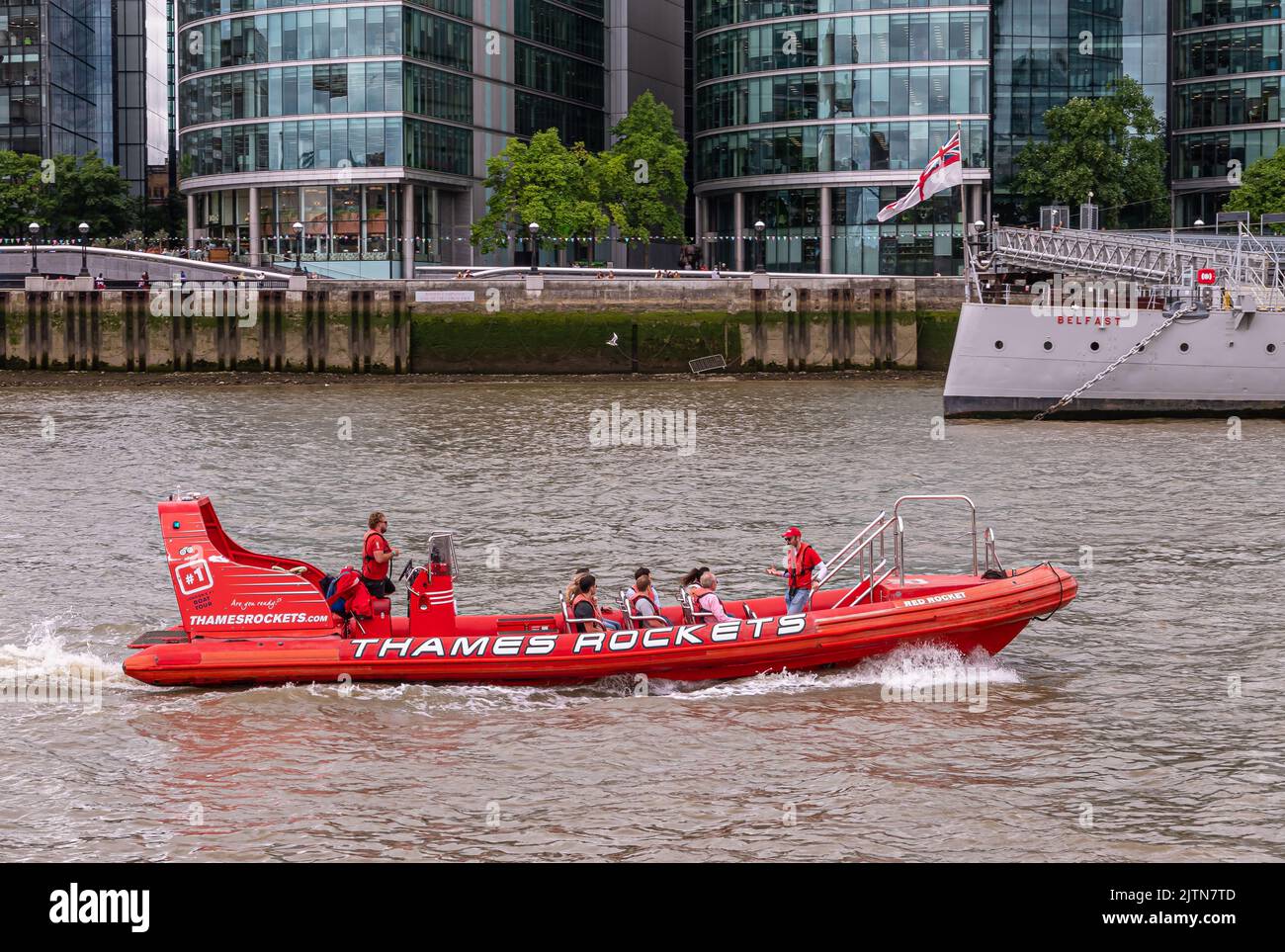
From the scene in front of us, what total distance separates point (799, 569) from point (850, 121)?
267 feet

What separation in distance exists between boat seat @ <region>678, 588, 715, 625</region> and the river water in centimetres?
74

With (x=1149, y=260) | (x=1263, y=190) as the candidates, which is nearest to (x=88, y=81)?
(x=1263, y=190)

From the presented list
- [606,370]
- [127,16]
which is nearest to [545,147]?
[606,370]

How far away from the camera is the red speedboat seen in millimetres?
18391

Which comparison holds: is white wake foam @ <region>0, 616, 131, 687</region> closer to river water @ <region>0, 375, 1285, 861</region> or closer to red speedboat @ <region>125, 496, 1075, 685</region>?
river water @ <region>0, 375, 1285, 861</region>

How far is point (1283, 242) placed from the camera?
58.7m

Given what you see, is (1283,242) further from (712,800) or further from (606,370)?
(712,800)

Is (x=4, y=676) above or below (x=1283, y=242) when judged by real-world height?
below

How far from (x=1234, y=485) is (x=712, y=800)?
76.2 ft

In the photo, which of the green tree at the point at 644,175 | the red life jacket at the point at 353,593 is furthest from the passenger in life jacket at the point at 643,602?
the green tree at the point at 644,175

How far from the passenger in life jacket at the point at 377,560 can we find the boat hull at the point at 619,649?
756 mm

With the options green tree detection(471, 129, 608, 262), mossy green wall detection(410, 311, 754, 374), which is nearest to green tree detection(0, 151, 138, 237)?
green tree detection(471, 129, 608, 262)

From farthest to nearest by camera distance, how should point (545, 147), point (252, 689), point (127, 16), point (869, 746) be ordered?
point (127, 16)
point (545, 147)
point (252, 689)
point (869, 746)

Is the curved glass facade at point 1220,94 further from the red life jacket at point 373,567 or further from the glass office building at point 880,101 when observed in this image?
the red life jacket at point 373,567
